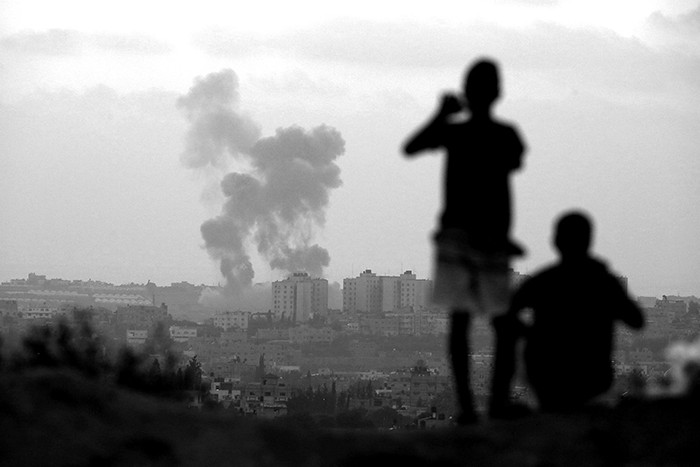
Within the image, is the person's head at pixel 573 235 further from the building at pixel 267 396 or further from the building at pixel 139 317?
the building at pixel 139 317

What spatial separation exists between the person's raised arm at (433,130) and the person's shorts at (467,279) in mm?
311

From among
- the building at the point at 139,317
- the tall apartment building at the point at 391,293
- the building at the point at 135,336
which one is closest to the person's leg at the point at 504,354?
the building at the point at 135,336

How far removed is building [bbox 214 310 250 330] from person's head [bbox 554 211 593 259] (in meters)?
173

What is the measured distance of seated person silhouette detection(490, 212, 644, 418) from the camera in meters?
5.50

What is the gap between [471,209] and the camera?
5773 mm

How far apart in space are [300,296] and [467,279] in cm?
17936

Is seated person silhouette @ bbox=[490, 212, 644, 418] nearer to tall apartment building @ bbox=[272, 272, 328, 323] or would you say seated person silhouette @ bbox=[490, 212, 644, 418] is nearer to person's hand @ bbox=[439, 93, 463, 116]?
person's hand @ bbox=[439, 93, 463, 116]

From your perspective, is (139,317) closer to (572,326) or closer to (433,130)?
(433,130)

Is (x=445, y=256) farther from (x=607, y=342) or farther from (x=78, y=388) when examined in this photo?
(x=78, y=388)

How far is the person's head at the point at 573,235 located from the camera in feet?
18.6

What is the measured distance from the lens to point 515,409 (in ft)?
17.7

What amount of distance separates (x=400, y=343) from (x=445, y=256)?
526 ft

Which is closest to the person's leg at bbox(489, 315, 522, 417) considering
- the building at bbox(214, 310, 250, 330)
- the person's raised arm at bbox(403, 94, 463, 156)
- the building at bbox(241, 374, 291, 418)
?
the person's raised arm at bbox(403, 94, 463, 156)

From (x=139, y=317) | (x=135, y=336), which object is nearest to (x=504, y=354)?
(x=135, y=336)
